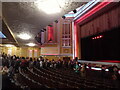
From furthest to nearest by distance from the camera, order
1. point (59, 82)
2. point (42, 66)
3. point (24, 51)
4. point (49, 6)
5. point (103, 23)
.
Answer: point (24, 51), point (42, 66), point (103, 23), point (49, 6), point (59, 82)

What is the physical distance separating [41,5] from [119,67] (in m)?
6.04

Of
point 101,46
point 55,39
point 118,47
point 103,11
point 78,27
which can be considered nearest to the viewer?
point 118,47

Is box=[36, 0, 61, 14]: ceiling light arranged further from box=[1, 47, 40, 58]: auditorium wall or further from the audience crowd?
box=[1, 47, 40, 58]: auditorium wall

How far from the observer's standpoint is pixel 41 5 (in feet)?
15.4

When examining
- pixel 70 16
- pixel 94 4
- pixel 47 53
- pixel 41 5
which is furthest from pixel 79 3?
pixel 47 53

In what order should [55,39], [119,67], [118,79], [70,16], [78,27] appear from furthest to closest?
[55,39] → [70,16] → [78,27] → [119,67] → [118,79]

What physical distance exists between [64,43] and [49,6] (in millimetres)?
11491

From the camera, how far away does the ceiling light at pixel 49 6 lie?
4.49 m

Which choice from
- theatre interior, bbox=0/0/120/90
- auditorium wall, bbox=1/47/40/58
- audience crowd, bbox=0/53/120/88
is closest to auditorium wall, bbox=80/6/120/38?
theatre interior, bbox=0/0/120/90

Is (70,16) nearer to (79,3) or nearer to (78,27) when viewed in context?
(78,27)

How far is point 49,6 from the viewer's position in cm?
479

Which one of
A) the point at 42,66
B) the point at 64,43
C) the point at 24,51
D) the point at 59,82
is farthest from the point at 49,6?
the point at 24,51

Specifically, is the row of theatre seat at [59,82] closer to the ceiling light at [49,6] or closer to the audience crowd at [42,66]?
the audience crowd at [42,66]

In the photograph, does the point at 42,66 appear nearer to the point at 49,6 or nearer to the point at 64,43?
the point at 64,43
